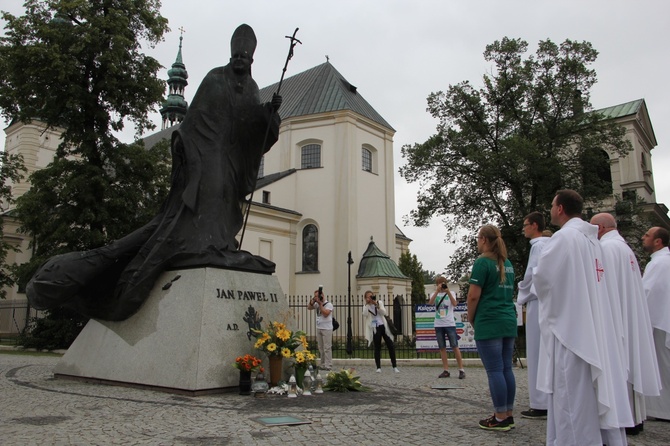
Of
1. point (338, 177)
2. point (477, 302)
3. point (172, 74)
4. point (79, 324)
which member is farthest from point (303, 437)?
point (172, 74)

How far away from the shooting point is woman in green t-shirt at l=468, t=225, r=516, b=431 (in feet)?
16.1

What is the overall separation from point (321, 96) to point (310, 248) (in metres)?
9.94

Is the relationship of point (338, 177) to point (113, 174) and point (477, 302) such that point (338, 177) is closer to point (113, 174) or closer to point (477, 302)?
point (113, 174)

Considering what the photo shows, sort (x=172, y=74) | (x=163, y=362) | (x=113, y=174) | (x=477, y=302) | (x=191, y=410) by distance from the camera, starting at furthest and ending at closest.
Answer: (x=172, y=74) < (x=113, y=174) < (x=163, y=362) < (x=191, y=410) < (x=477, y=302)

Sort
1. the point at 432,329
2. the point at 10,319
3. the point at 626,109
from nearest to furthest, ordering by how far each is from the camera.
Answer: the point at 432,329, the point at 10,319, the point at 626,109

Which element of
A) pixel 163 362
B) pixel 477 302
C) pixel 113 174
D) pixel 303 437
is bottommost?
pixel 303 437

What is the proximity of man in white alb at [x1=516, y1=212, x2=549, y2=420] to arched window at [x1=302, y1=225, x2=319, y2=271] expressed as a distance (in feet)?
84.5

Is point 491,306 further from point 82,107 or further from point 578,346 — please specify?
point 82,107

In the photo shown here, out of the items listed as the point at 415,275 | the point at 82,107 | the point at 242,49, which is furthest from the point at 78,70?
the point at 415,275

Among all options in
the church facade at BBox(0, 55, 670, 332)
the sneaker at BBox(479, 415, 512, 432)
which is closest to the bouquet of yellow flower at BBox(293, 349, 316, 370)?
the sneaker at BBox(479, 415, 512, 432)

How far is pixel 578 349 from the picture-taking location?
150 inches

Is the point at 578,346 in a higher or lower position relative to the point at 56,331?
higher

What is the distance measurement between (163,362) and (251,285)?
158 centimetres

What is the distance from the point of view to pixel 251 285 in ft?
25.3
